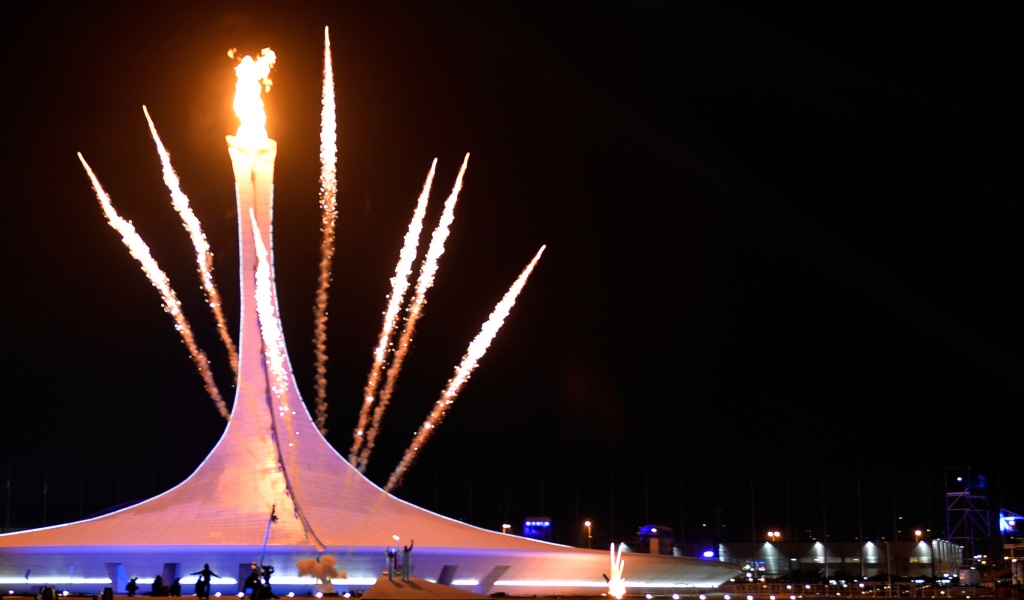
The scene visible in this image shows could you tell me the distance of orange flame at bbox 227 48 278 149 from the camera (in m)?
31.3

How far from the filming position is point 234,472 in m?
32.4

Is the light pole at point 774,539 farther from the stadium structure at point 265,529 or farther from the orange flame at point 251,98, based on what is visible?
the orange flame at point 251,98

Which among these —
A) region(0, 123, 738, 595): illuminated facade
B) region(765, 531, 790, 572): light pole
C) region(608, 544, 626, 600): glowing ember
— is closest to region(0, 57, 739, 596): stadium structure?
region(0, 123, 738, 595): illuminated facade

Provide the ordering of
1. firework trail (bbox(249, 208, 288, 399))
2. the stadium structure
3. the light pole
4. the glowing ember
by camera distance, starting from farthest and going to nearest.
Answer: the light pole, the glowing ember, firework trail (bbox(249, 208, 288, 399)), the stadium structure

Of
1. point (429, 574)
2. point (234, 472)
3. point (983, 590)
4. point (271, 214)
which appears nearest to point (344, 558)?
point (429, 574)

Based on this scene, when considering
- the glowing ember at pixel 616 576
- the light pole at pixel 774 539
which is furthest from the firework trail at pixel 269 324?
the light pole at pixel 774 539

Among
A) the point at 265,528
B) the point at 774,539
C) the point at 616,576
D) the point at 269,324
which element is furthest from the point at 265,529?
the point at 774,539

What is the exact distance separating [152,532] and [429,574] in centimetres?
689

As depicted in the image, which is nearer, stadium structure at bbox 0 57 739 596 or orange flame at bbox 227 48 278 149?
stadium structure at bbox 0 57 739 596

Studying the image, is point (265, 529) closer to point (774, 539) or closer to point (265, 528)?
point (265, 528)

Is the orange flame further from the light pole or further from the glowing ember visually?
the light pole

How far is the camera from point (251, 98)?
1258 inches

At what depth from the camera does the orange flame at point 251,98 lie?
3134 cm

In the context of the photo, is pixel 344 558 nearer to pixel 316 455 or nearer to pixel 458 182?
pixel 316 455
